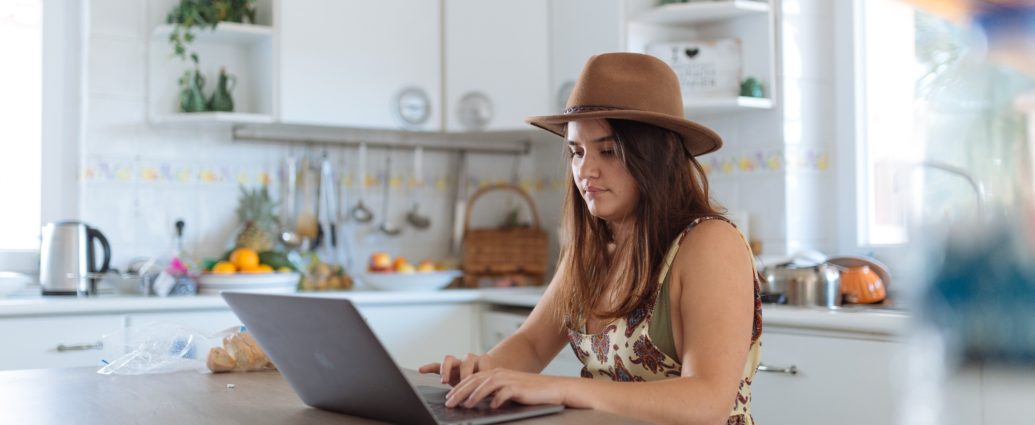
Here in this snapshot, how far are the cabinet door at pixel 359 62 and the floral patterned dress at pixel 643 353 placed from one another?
213 centimetres

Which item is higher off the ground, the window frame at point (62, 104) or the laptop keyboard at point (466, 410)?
the window frame at point (62, 104)

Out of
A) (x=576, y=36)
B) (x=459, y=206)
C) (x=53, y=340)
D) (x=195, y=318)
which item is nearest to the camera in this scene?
(x=53, y=340)

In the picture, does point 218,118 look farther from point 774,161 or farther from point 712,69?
point 774,161

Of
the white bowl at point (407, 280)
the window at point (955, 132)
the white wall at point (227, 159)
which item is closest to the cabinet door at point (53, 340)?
the white wall at point (227, 159)

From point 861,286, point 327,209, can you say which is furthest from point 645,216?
point 327,209

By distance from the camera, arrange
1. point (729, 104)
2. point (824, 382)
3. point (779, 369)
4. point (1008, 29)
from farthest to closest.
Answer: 1. point (729, 104)
2. point (779, 369)
3. point (824, 382)
4. point (1008, 29)

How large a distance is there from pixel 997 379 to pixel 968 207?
0.11 metres

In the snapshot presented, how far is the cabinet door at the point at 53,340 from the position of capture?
290 cm

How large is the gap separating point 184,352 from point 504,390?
800 millimetres

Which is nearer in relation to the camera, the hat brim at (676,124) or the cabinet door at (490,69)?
the hat brim at (676,124)

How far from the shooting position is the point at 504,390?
50.9 inches

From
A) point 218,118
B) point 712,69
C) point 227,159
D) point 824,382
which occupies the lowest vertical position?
point 824,382

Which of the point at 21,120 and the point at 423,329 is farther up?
the point at 21,120

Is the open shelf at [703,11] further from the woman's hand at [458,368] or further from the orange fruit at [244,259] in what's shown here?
the woman's hand at [458,368]
